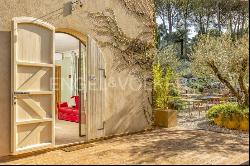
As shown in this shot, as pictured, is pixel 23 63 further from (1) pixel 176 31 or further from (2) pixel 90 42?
(1) pixel 176 31

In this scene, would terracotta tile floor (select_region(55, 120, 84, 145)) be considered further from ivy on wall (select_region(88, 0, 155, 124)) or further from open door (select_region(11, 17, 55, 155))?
ivy on wall (select_region(88, 0, 155, 124))

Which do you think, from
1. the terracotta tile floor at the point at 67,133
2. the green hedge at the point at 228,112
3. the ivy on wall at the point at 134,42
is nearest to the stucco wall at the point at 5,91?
the terracotta tile floor at the point at 67,133

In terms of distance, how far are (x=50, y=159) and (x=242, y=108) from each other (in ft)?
19.5

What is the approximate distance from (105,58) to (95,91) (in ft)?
2.95

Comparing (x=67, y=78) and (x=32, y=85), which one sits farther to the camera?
(x=67, y=78)

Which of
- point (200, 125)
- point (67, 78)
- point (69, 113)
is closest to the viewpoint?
point (200, 125)

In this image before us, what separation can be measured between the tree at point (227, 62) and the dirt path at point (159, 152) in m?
2.14

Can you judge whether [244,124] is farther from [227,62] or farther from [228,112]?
[227,62]

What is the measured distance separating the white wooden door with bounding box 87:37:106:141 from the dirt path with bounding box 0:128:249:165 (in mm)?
366

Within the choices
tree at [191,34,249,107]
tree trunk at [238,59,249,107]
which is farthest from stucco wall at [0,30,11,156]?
tree trunk at [238,59,249,107]

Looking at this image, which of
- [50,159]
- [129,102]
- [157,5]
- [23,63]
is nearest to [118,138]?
[129,102]

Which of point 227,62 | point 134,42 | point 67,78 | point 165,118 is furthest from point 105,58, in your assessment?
point 67,78

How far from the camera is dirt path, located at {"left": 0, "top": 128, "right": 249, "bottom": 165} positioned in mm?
5672

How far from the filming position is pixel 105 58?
304 inches
